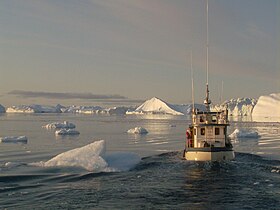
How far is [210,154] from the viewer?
25422 mm

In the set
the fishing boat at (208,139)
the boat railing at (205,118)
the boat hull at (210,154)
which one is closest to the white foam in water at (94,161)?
the boat hull at (210,154)

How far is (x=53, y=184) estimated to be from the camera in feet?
62.4

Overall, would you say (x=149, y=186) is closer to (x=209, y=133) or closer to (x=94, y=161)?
(x=94, y=161)


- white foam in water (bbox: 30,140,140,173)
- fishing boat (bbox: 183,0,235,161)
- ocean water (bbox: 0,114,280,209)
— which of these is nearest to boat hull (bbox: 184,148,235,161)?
fishing boat (bbox: 183,0,235,161)

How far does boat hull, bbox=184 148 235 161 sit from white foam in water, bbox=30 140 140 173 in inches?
149

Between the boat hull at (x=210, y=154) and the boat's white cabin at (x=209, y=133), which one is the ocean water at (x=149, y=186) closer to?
the boat hull at (x=210, y=154)

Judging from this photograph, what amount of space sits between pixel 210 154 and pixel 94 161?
24.1ft

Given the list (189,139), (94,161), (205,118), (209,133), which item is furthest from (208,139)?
(94,161)

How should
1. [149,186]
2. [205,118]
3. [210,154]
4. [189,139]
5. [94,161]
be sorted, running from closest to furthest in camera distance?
[149,186], [94,161], [210,154], [189,139], [205,118]

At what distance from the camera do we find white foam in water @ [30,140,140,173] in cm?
2341

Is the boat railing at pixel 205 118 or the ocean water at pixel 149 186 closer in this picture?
the ocean water at pixel 149 186

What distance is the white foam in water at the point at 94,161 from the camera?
23.4 meters

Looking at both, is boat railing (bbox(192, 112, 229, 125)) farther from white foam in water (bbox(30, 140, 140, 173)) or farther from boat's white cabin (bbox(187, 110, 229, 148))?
white foam in water (bbox(30, 140, 140, 173))

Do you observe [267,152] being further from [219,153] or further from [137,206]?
[137,206]
